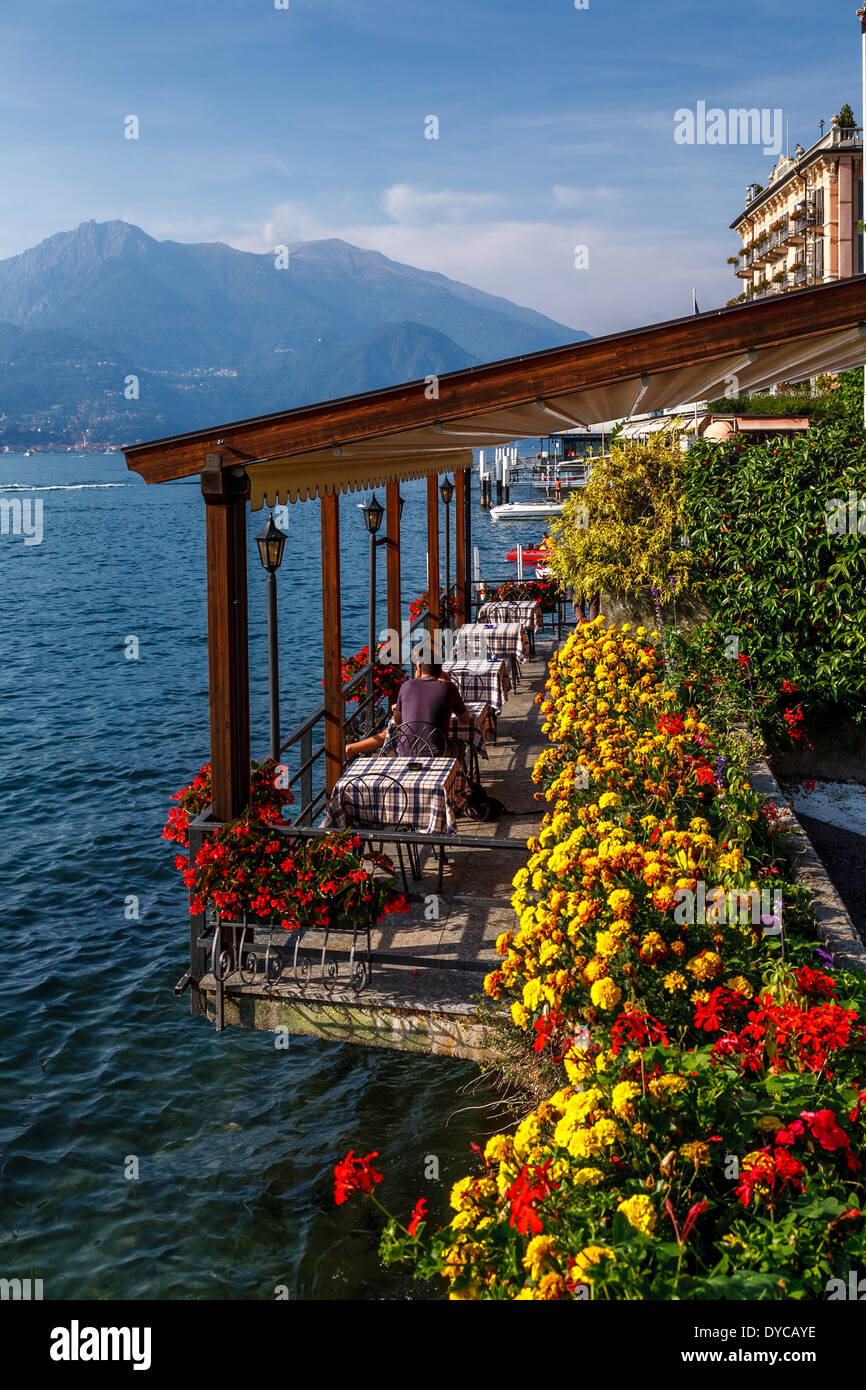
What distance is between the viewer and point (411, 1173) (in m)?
5.32

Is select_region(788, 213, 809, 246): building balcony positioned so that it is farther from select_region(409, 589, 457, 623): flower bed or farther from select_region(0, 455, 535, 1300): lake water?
select_region(0, 455, 535, 1300): lake water

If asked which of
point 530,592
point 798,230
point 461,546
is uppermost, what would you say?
point 798,230

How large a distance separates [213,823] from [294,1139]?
1.81m

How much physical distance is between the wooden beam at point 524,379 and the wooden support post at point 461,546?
9.07 metres

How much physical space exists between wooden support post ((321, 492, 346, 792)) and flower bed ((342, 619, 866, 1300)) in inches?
144

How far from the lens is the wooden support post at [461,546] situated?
15.1 m

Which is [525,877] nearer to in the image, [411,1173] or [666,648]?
[411,1173]

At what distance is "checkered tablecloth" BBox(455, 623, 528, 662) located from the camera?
41.0 feet

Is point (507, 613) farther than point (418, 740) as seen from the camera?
Yes

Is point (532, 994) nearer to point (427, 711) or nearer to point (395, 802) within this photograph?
point (395, 802)

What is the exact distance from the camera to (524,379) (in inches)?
223

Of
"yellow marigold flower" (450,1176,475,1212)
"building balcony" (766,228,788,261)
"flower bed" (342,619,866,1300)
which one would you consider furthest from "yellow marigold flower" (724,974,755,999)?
"building balcony" (766,228,788,261)

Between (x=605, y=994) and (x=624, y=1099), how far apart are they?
77cm

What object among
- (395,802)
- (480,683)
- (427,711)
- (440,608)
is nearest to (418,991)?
(395,802)
